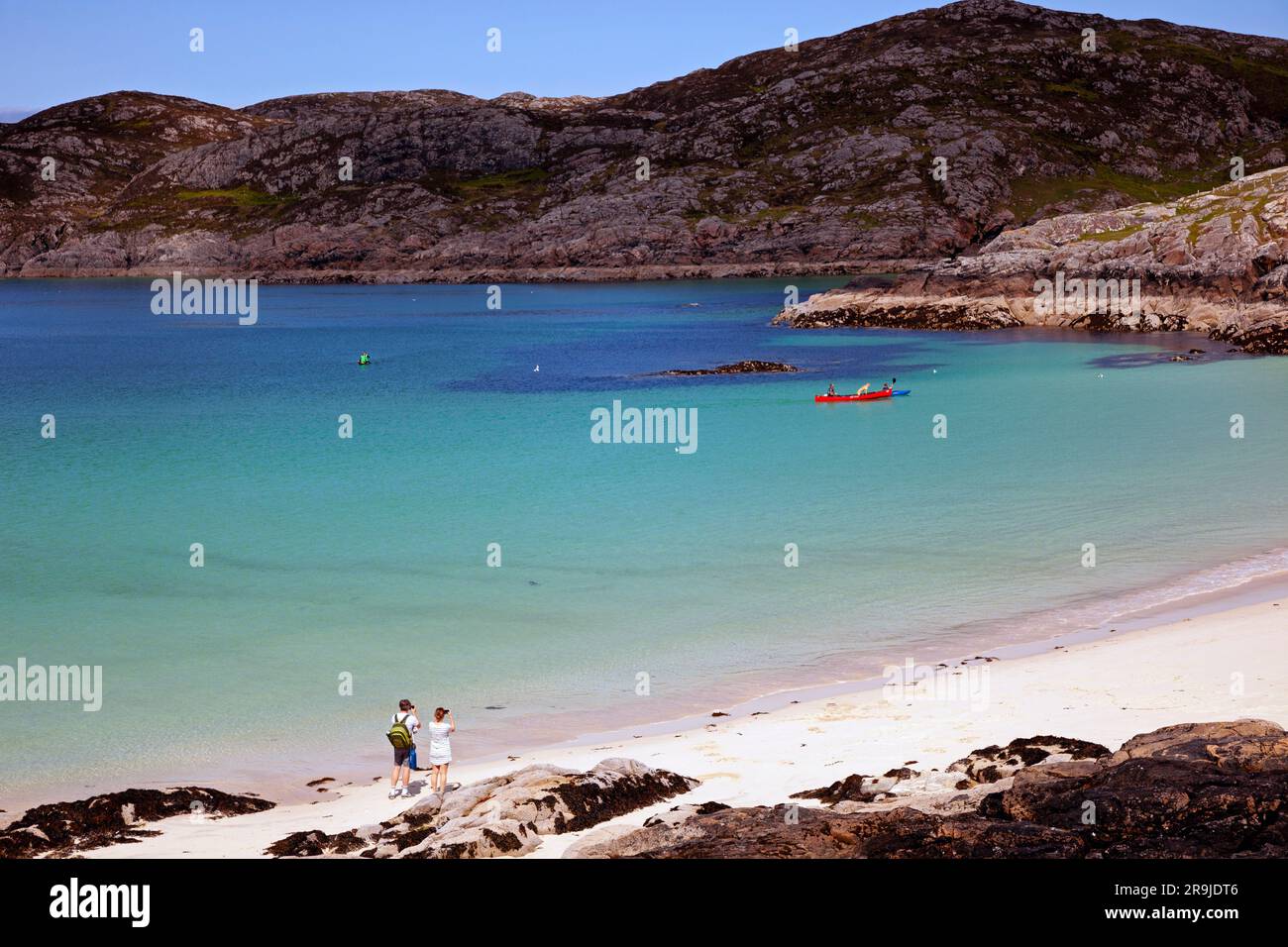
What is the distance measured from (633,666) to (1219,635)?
33.7 feet

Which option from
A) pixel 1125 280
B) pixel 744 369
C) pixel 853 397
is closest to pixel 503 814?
pixel 853 397

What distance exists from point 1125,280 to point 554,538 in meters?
72.0

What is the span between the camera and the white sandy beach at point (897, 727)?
1437cm

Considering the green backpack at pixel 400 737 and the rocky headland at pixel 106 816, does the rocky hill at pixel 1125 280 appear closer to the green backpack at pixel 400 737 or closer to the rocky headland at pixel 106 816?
the green backpack at pixel 400 737

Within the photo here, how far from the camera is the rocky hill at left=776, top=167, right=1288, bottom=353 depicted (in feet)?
273

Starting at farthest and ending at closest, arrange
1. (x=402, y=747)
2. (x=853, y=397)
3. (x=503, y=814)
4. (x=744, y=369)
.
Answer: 1. (x=744, y=369)
2. (x=853, y=397)
3. (x=402, y=747)
4. (x=503, y=814)

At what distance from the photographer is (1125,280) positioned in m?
91.1

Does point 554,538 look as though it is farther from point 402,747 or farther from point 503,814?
point 503,814

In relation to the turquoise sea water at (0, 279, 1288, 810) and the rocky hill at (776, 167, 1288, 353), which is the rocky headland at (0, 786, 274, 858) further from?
the rocky hill at (776, 167, 1288, 353)

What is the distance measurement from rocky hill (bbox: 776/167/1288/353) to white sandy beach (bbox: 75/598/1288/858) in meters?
62.8

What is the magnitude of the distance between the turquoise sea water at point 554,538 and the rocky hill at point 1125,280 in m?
16.0

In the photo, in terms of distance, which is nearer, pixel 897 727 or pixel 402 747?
pixel 402 747

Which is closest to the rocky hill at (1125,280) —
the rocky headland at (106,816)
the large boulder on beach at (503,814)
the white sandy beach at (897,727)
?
the white sandy beach at (897,727)

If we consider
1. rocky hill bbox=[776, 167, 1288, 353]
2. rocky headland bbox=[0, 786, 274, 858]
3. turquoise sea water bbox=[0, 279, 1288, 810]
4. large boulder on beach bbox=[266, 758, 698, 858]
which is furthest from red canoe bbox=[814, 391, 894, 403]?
rocky headland bbox=[0, 786, 274, 858]
